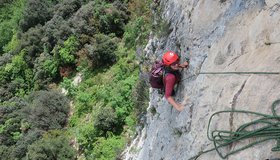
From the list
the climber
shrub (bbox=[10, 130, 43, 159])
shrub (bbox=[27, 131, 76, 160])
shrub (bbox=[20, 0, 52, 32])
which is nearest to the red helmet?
the climber

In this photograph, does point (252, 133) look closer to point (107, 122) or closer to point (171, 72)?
point (171, 72)

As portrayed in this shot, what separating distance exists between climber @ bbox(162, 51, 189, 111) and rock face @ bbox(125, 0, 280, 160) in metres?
0.16

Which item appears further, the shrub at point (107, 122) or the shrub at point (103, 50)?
the shrub at point (103, 50)

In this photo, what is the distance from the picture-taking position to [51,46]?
1928 centimetres

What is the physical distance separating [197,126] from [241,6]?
2018mm

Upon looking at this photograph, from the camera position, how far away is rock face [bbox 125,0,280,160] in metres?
4.65

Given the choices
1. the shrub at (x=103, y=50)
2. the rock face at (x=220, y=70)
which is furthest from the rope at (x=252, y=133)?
the shrub at (x=103, y=50)

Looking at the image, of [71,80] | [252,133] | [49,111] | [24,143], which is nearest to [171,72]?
[252,133]

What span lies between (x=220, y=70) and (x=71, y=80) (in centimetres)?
1247

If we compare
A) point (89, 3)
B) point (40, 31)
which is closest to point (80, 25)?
point (89, 3)

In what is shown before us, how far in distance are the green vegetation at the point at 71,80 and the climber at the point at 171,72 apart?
4057mm

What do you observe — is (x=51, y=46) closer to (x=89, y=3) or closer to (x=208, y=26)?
(x=89, y=3)

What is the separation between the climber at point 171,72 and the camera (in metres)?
6.39

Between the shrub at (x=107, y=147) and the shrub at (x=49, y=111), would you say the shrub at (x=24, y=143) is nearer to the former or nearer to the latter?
the shrub at (x=49, y=111)
